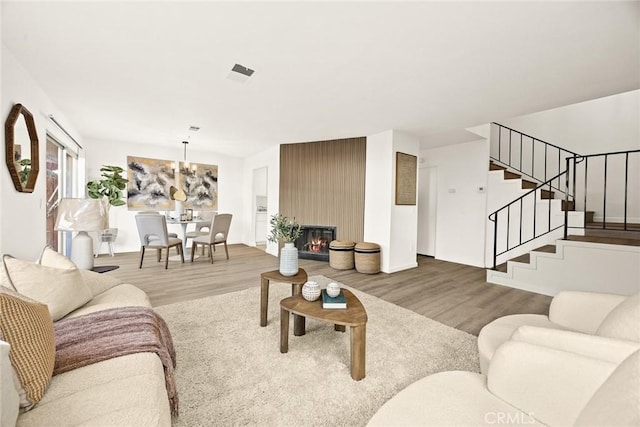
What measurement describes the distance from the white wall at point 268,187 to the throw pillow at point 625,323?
503 cm

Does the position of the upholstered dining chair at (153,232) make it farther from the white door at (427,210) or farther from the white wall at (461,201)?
the white wall at (461,201)

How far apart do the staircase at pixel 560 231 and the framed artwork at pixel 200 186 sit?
6.13 m

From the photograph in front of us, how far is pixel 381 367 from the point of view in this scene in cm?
181

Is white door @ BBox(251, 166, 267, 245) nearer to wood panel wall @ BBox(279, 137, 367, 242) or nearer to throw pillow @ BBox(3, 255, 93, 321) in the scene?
wood panel wall @ BBox(279, 137, 367, 242)

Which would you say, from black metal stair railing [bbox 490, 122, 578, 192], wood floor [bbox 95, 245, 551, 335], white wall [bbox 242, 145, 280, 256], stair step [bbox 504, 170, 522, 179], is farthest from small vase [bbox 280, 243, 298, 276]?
black metal stair railing [bbox 490, 122, 578, 192]

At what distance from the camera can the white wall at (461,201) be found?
4863mm

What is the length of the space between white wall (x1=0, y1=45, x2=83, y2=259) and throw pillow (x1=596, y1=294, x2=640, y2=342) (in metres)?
3.75

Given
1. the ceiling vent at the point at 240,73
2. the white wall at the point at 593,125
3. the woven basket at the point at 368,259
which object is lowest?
the woven basket at the point at 368,259

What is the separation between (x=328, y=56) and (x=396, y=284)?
2.98 metres

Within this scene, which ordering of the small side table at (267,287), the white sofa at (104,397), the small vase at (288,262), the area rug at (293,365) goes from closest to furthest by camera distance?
the white sofa at (104,397) → the area rug at (293,365) → the small side table at (267,287) → the small vase at (288,262)

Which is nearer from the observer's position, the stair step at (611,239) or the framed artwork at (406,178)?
the stair step at (611,239)

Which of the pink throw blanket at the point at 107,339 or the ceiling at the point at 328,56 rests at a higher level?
the ceiling at the point at 328,56

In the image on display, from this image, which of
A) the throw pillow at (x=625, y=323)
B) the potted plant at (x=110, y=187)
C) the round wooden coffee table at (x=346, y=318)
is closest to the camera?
the throw pillow at (x=625, y=323)

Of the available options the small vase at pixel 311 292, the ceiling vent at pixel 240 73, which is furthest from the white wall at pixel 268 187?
the small vase at pixel 311 292
